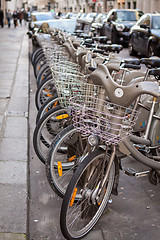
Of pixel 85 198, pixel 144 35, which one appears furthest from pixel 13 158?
pixel 144 35

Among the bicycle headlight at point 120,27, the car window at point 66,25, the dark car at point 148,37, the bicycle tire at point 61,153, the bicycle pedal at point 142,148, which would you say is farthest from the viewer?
the bicycle headlight at point 120,27

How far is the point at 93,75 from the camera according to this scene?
3369mm

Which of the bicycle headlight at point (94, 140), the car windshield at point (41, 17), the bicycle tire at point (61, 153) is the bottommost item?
the bicycle tire at point (61, 153)

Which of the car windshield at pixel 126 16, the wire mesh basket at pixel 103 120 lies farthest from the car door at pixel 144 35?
the wire mesh basket at pixel 103 120

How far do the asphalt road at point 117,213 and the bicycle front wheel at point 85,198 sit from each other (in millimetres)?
120

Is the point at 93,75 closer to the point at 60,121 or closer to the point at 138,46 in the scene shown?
the point at 60,121

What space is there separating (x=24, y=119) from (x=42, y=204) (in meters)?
2.80

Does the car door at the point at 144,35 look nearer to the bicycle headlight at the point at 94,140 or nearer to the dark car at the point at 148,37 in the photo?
the dark car at the point at 148,37

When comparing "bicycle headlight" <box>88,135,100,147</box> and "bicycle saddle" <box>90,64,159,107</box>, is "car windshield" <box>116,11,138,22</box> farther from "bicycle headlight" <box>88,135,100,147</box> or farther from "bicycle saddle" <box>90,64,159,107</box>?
"bicycle headlight" <box>88,135,100,147</box>

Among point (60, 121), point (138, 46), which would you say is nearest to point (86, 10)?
point (138, 46)

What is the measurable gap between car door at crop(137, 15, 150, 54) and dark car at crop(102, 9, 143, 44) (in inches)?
164

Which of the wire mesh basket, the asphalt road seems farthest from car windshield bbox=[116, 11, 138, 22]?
the wire mesh basket

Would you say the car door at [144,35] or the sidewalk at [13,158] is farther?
the car door at [144,35]

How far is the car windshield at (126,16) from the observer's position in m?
22.1
